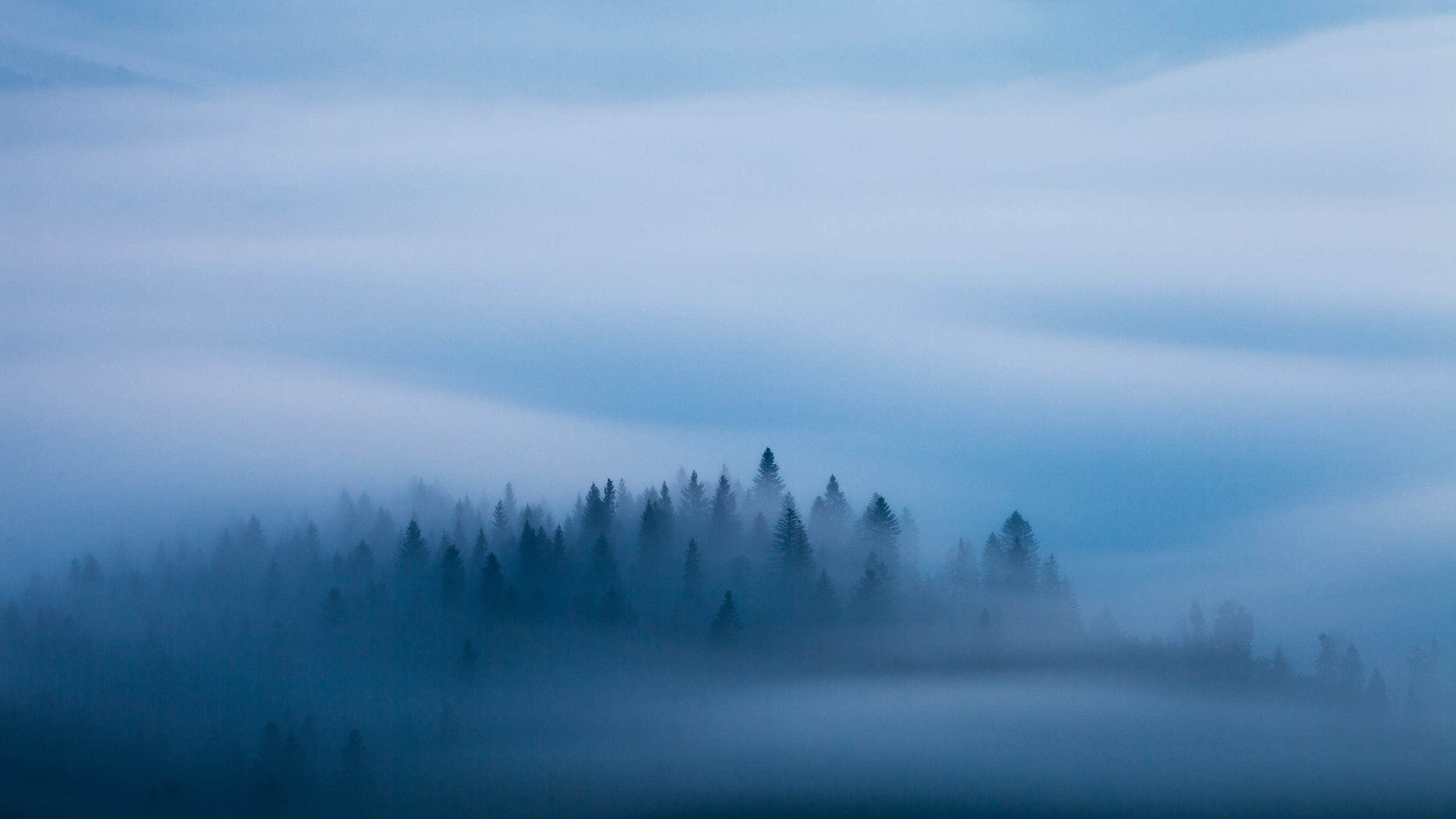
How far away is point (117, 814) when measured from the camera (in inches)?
7781

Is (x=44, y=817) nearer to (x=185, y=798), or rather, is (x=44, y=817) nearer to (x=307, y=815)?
(x=185, y=798)

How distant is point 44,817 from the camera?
19788 cm

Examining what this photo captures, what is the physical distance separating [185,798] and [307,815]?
1812 cm

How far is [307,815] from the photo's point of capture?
196000 mm

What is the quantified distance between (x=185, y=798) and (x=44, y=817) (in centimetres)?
1889

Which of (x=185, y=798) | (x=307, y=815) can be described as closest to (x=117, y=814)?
(x=185, y=798)

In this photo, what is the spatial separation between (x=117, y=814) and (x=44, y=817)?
10152 millimetres

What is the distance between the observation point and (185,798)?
199 metres

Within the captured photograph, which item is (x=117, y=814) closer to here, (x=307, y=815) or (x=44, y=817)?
(x=44, y=817)

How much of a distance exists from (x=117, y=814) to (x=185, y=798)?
891 centimetres

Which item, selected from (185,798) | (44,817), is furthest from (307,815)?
(44,817)

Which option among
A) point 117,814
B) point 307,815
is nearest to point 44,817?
point 117,814
